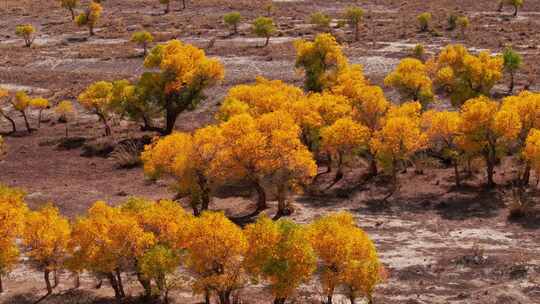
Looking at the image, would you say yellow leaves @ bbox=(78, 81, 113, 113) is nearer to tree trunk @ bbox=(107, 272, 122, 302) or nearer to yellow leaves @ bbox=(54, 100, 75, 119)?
yellow leaves @ bbox=(54, 100, 75, 119)

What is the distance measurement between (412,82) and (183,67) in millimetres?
25657

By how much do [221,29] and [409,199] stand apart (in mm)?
80148

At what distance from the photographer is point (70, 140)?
7975 cm

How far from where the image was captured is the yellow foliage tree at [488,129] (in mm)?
58344

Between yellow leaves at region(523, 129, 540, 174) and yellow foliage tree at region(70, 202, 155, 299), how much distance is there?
3383 centimetres

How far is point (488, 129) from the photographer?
5912 cm

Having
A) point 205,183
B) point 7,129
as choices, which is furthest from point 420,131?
point 7,129

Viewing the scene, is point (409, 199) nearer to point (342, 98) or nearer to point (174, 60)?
point (342, 98)

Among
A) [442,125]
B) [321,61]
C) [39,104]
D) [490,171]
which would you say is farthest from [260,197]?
[39,104]

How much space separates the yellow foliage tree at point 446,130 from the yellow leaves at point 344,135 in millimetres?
6384

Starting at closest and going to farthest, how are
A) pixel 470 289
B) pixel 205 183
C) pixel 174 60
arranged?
pixel 470 289, pixel 205 183, pixel 174 60

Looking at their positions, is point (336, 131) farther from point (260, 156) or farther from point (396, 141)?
point (260, 156)

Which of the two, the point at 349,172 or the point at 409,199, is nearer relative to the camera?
the point at 409,199

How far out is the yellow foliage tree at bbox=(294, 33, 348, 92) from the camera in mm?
76500
